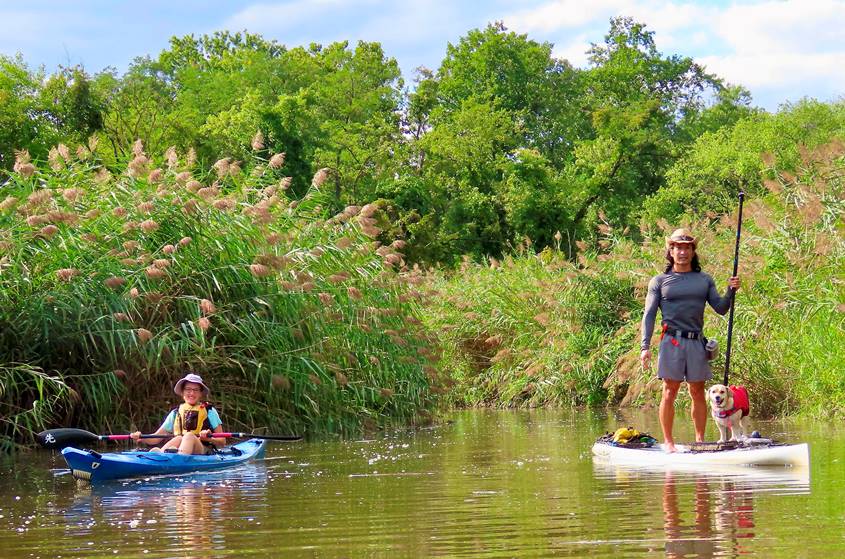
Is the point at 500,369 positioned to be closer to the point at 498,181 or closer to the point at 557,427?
the point at 557,427

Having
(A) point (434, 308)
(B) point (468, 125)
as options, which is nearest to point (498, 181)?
(B) point (468, 125)

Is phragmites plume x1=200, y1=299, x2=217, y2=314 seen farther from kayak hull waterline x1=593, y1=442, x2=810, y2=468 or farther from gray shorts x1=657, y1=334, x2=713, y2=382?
gray shorts x1=657, y1=334, x2=713, y2=382

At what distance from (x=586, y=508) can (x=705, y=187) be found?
121 ft

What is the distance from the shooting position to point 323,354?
53.4ft

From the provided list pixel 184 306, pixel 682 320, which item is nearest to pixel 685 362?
pixel 682 320

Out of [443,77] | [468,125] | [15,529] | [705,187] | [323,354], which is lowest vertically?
[15,529]

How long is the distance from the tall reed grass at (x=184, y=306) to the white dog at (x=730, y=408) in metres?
5.40

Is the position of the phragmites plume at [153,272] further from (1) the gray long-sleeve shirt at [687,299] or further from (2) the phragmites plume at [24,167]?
(1) the gray long-sleeve shirt at [687,299]

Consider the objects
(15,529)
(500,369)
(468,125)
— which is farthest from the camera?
(468,125)

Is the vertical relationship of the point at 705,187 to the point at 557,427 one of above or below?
above

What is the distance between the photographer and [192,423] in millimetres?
12477

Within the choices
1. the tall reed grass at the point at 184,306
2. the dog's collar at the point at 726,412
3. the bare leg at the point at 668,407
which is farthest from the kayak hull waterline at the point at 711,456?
the tall reed grass at the point at 184,306

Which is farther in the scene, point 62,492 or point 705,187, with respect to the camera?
point 705,187

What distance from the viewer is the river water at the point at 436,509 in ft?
22.2
